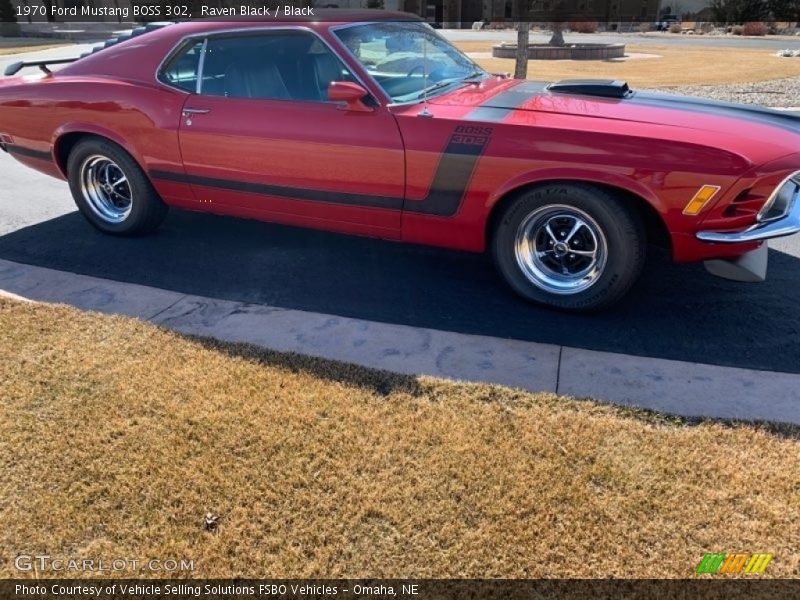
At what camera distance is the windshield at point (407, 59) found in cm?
384

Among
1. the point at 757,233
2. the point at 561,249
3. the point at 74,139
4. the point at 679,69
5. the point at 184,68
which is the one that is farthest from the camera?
the point at 679,69

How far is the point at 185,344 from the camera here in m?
3.34

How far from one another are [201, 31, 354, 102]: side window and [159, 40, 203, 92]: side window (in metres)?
0.09

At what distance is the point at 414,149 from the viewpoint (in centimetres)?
351

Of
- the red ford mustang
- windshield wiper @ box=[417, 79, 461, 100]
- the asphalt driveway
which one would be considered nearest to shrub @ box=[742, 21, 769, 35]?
the asphalt driveway

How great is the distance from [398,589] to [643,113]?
2800mm

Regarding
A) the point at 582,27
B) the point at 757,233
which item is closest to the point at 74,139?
the point at 757,233

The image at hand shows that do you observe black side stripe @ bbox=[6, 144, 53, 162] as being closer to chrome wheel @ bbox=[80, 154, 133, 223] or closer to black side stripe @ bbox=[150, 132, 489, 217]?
chrome wheel @ bbox=[80, 154, 133, 223]

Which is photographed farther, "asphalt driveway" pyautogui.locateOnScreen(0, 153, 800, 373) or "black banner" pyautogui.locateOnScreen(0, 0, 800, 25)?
"black banner" pyautogui.locateOnScreen(0, 0, 800, 25)

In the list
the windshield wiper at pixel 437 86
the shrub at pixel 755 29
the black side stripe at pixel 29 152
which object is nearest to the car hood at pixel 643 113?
the windshield wiper at pixel 437 86

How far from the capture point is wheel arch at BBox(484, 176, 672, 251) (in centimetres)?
326

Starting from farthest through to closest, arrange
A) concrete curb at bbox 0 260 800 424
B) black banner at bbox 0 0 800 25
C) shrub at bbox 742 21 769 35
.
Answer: shrub at bbox 742 21 769 35, black banner at bbox 0 0 800 25, concrete curb at bbox 0 260 800 424

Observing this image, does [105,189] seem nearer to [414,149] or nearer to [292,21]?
[292,21]

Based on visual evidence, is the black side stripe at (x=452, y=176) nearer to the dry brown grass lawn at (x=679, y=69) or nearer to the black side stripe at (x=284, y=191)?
the black side stripe at (x=284, y=191)
